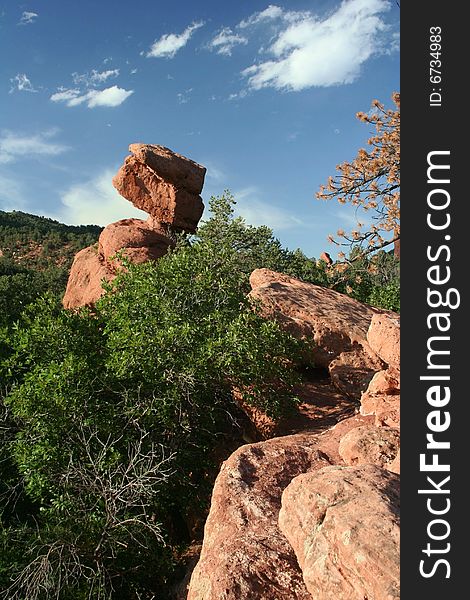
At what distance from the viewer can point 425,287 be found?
3.58 m

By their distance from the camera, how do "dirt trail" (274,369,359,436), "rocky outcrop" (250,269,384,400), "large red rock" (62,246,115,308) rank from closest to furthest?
1. "dirt trail" (274,369,359,436)
2. "rocky outcrop" (250,269,384,400)
3. "large red rock" (62,246,115,308)

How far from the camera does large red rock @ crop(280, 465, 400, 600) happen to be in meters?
3.57

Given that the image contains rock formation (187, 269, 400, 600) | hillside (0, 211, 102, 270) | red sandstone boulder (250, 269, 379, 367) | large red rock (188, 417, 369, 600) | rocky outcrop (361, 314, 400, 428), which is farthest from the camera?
hillside (0, 211, 102, 270)

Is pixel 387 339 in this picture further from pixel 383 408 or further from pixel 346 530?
pixel 346 530

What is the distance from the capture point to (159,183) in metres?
19.8

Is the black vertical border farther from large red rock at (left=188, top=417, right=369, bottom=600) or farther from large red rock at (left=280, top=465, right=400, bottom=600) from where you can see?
large red rock at (left=188, top=417, right=369, bottom=600)

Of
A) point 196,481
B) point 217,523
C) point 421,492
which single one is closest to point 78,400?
point 196,481

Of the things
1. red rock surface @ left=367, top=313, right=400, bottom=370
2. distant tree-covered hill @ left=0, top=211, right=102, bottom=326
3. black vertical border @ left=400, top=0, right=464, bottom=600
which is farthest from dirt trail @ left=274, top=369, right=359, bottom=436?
distant tree-covered hill @ left=0, top=211, right=102, bottom=326

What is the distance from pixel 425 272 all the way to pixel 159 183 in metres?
17.0

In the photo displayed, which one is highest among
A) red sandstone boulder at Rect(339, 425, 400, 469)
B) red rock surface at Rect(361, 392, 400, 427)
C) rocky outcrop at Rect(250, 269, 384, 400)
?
rocky outcrop at Rect(250, 269, 384, 400)

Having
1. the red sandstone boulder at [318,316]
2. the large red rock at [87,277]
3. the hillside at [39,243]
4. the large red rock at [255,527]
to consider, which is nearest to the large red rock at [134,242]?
the large red rock at [87,277]

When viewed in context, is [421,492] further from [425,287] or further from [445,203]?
[445,203]

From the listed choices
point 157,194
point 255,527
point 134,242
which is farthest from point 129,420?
point 157,194

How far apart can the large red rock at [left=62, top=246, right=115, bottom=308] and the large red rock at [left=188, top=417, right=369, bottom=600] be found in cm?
1096
